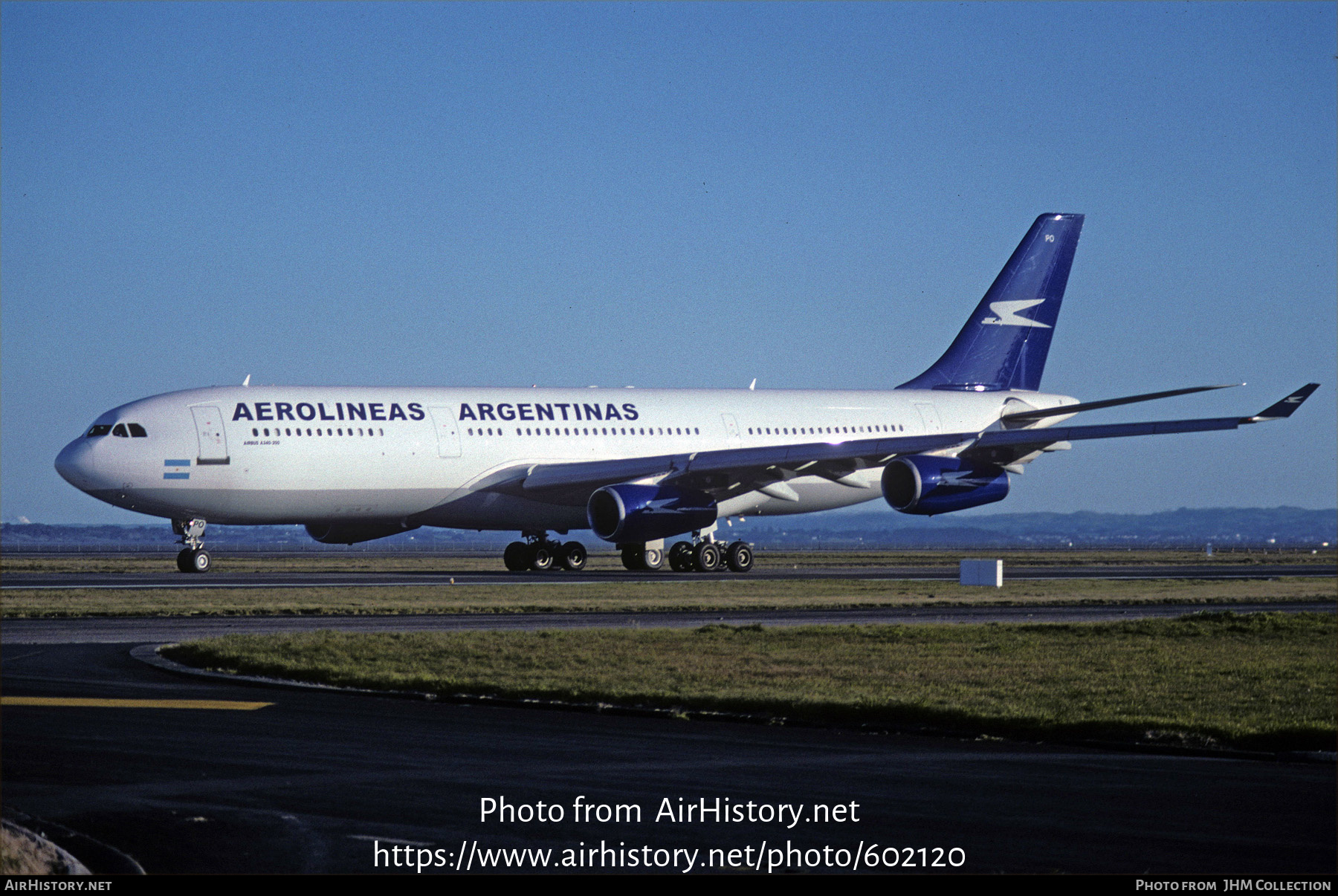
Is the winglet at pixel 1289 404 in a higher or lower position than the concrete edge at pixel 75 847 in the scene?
higher

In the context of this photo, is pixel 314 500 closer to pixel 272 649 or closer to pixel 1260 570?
pixel 272 649

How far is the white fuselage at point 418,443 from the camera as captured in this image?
39.8 m

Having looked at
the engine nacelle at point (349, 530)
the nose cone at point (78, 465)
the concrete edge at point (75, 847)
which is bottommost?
A: the concrete edge at point (75, 847)

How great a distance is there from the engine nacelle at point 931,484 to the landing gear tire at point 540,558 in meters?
10.9

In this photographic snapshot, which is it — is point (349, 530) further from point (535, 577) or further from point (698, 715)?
point (698, 715)

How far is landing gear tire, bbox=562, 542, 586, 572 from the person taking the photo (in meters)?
48.4

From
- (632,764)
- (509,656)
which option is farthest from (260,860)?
(509,656)

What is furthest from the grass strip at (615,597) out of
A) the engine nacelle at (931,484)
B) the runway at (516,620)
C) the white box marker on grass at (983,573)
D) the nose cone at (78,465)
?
the nose cone at (78,465)

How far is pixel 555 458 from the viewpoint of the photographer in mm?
46125

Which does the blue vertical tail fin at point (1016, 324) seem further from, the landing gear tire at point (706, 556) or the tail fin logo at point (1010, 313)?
the landing gear tire at point (706, 556)

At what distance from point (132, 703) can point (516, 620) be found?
12.6 meters

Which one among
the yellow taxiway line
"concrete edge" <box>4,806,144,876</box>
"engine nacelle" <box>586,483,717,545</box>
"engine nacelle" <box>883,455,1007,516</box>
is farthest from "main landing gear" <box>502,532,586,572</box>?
"concrete edge" <box>4,806,144,876</box>

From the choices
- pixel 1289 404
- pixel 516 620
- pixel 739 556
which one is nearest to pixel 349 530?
pixel 739 556

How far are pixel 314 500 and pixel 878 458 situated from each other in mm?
15942
